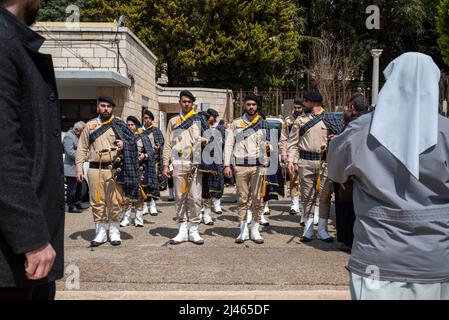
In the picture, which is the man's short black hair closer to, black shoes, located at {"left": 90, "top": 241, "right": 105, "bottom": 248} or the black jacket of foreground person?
black shoes, located at {"left": 90, "top": 241, "right": 105, "bottom": 248}

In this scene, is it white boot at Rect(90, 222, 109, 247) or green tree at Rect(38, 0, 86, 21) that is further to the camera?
green tree at Rect(38, 0, 86, 21)

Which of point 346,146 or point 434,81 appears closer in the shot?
point 434,81

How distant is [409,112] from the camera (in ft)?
7.44

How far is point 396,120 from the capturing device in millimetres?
2279

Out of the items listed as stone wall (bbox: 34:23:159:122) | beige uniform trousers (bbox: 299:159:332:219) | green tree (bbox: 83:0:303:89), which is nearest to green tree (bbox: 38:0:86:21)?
green tree (bbox: 83:0:303:89)

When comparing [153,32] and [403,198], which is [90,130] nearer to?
[403,198]

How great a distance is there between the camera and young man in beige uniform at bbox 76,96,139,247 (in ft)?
22.1

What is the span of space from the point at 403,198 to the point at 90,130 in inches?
209

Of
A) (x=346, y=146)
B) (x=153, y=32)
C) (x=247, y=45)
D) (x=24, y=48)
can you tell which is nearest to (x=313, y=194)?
(x=346, y=146)

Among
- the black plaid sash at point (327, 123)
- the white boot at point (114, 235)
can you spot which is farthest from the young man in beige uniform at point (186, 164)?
the black plaid sash at point (327, 123)

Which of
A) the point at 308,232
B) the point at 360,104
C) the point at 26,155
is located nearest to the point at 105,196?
the point at 308,232

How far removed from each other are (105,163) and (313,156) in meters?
3.04

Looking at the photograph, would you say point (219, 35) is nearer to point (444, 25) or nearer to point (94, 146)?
point (444, 25)

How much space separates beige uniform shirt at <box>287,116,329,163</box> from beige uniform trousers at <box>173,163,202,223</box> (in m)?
1.49
